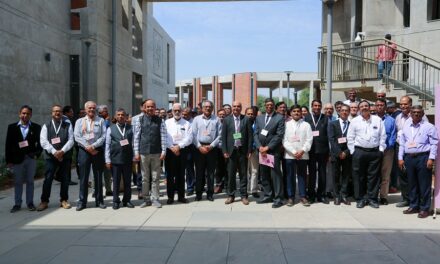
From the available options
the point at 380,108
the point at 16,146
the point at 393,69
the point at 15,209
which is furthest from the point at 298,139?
the point at 393,69

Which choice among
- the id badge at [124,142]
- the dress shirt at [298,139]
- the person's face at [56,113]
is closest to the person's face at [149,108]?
the id badge at [124,142]

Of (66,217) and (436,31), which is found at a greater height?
(436,31)

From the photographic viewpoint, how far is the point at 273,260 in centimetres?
502

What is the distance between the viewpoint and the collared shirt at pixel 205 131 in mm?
8773

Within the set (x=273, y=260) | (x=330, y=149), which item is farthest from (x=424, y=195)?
(x=273, y=260)

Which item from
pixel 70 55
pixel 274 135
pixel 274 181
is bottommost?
pixel 274 181

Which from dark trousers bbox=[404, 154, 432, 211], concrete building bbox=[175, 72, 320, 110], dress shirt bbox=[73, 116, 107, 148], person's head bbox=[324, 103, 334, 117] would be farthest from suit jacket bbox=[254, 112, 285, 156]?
concrete building bbox=[175, 72, 320, 110]

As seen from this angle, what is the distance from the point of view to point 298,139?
27.0ft

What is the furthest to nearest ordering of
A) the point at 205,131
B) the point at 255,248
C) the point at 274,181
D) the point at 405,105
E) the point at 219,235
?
the point at 205,131 < the point at 274,181 < the point at 405,105 < the point at 219,235 < the point at 255,248

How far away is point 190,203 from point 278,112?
2.51 metres

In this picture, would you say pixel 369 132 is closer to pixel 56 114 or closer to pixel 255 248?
pixel 255 248

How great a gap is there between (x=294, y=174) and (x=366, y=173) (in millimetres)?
1341

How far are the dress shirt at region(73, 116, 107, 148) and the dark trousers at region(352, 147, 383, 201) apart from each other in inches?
189

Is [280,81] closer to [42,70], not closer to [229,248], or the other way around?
[42,70]
